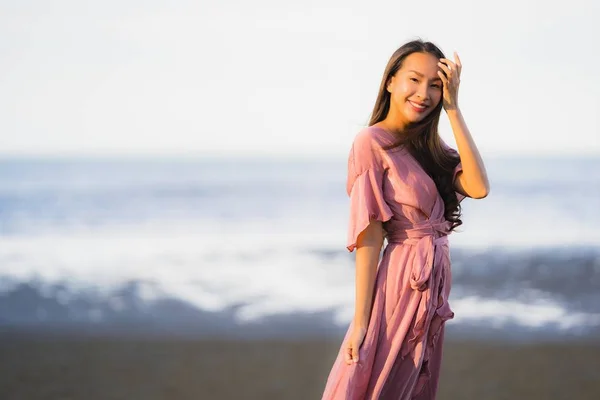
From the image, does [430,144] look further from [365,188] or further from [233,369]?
[233,369]

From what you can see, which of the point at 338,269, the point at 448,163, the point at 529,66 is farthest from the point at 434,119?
the point at 529,66

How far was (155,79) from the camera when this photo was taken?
42.6 feet

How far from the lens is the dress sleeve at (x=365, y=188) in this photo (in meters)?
2.28

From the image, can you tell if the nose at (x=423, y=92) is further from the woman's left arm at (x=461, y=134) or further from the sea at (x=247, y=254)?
the sea at (x=247, y=254)

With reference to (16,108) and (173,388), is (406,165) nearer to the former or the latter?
(173,388)

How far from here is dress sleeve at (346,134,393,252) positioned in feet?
7.47

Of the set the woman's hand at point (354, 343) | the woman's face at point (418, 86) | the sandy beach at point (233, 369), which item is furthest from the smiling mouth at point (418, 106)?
the sandy beach at point (233, 369)

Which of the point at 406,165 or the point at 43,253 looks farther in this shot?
the point at 43,253

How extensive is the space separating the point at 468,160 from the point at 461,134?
0.21 feet

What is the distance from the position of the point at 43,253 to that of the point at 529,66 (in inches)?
257

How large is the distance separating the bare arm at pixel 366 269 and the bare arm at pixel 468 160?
0.23m

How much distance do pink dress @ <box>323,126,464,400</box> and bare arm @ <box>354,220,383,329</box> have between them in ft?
→ 0.07

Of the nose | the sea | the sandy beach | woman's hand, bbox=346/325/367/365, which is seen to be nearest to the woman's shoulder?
the nose

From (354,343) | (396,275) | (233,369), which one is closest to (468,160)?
(396,275)
